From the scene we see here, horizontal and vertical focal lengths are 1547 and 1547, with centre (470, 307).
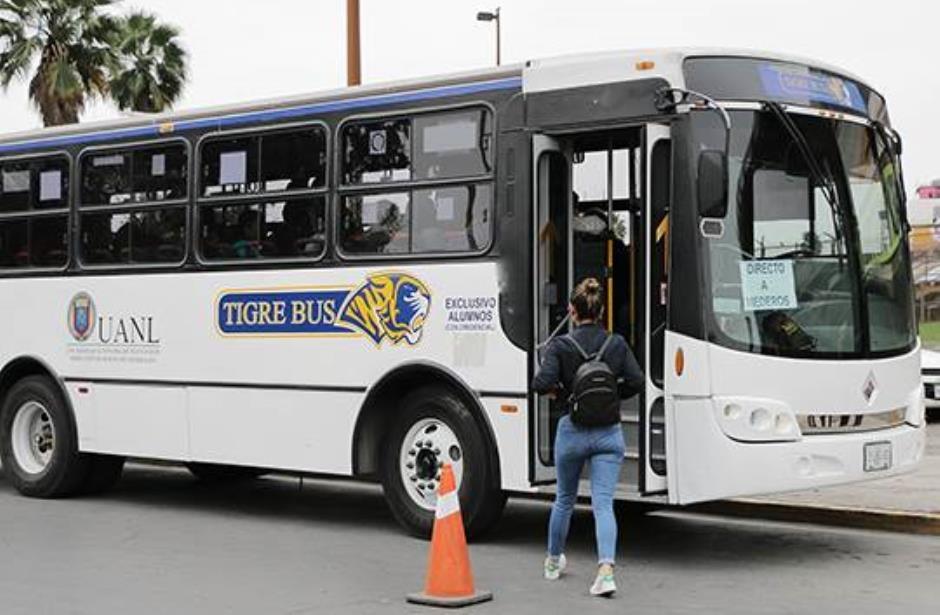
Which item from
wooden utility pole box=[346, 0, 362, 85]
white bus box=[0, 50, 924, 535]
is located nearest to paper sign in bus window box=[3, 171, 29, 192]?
white bus box=[0, 50, 924, 535]

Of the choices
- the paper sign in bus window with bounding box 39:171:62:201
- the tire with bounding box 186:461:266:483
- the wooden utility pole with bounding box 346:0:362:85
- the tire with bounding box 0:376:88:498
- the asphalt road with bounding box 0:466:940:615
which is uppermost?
the wooden utility pole with bounding box 346:0:362:85

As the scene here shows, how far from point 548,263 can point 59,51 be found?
22.9m

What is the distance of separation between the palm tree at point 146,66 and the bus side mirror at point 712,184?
2359 centimetres

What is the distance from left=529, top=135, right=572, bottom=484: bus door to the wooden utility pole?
7.14m

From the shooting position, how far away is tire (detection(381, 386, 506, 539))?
1034 centimetres

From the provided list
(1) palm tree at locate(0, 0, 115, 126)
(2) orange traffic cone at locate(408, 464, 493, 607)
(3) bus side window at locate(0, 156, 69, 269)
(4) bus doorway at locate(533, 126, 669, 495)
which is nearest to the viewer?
(2) orange traffic cone at locate(408, 464, 493, 607)

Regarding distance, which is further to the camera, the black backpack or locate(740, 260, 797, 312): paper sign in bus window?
locate(740, 260, 797, 312): paper sign in bus window

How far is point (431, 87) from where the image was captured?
35.3 feet

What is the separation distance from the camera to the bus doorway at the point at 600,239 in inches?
382

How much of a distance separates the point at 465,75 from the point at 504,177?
0.85 metres

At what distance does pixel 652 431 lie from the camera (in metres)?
9.57

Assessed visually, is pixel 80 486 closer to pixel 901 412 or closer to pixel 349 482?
pixel 349 482

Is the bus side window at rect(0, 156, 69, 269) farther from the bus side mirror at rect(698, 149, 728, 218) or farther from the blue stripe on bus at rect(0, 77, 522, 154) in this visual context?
the bus side mirror at rect(698, 149, 728, 218)

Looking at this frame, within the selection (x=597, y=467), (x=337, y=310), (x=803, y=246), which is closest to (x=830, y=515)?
(x=803, y=246)
